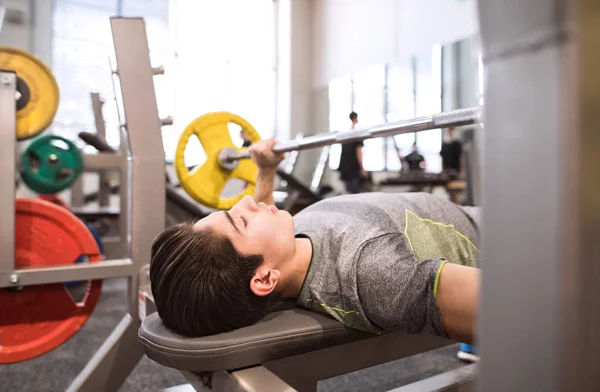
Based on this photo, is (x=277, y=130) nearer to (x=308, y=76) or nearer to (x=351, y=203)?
(x=308, y=76)

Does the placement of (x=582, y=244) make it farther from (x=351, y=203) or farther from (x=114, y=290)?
(x=114, y=290)

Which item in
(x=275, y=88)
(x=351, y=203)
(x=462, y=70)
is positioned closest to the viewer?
(x=351, y=203)

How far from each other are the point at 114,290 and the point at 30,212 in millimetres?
2033

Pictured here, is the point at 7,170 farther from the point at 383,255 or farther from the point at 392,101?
the point at 392,101

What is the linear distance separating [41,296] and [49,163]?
Answer: 79cm

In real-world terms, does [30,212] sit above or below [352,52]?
below

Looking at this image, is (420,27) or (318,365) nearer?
(318,365)

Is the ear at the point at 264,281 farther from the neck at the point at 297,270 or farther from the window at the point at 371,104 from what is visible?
the window at the point at 371,104

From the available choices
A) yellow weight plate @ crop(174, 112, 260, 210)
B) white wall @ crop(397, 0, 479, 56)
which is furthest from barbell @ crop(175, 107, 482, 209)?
white wall @ crop(397, 0, 479, 56)

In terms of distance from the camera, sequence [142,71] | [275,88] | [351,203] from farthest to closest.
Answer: [275,88]
[142,71]
[351,203]

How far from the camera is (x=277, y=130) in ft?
26.1

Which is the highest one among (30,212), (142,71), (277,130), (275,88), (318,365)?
(275,88)

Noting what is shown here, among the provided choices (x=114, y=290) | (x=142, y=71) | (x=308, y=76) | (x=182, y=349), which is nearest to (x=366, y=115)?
(x=308, y=76)

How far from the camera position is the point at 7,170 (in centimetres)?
116
